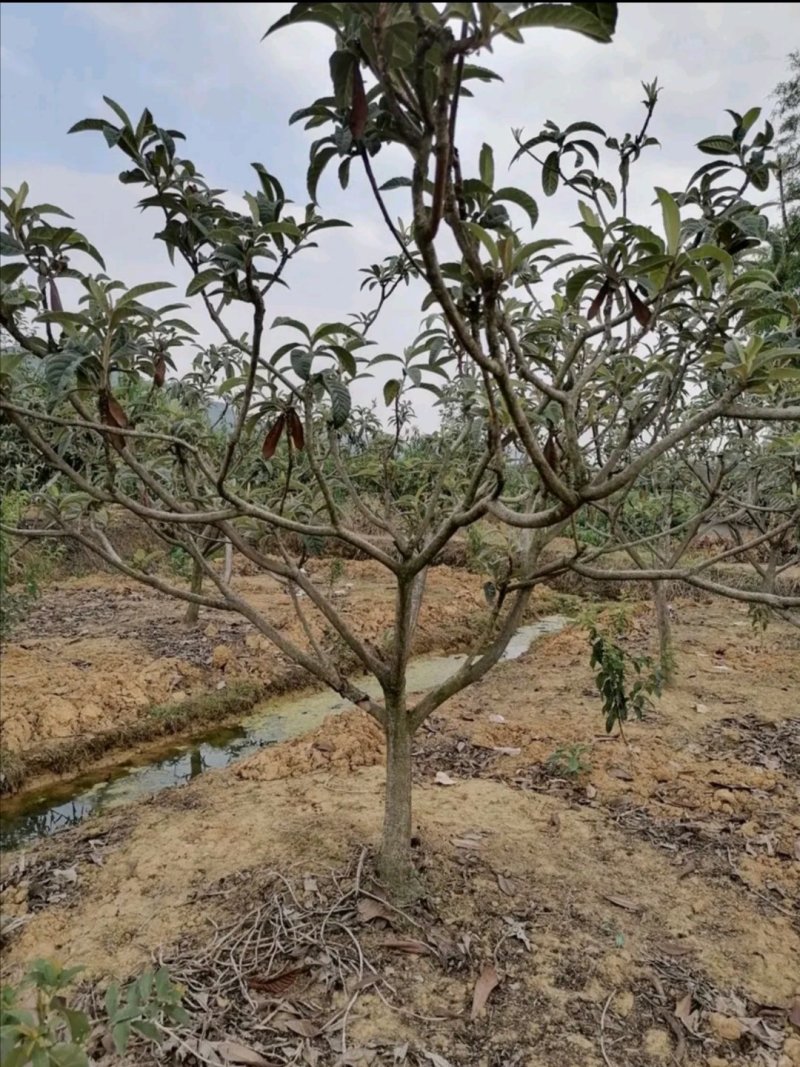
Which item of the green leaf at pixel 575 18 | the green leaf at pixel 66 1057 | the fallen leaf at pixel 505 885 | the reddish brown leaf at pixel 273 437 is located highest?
the green leaf at pixel 575 18

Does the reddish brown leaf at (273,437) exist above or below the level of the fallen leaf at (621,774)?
above

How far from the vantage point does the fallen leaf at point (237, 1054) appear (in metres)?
1.89

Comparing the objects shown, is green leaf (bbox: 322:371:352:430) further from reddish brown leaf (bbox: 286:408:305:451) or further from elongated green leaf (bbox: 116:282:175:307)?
elongated green leaf (bbox: 116:282:175:307)

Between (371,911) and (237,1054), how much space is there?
63cm

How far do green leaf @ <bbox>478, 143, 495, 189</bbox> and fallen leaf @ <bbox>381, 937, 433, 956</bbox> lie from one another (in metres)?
2.19

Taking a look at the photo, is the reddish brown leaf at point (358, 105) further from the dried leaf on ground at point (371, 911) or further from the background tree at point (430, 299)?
the dried leaf on ground at point (371, 911)

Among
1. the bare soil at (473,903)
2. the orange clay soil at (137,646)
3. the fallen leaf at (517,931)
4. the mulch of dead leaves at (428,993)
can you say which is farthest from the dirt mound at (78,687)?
the fallen leaf at (517,931)

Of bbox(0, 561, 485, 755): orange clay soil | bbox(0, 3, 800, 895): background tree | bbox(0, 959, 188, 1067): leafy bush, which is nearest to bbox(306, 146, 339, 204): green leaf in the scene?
bbox(0, 3, 800, 895): background tree

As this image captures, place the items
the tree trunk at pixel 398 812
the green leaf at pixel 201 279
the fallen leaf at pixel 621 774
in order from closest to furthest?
1. the green leaf at pixel 201 279
2. the tree trunk at pixel 398 812
3. the fallen leaf at pixel 621 774

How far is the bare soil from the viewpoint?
2.06m

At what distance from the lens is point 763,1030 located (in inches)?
82.3

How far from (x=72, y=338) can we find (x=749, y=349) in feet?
4.69

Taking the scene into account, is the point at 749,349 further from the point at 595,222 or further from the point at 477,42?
the point at 477,42

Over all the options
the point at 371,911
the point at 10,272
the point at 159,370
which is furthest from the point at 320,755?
the point at 10,272
